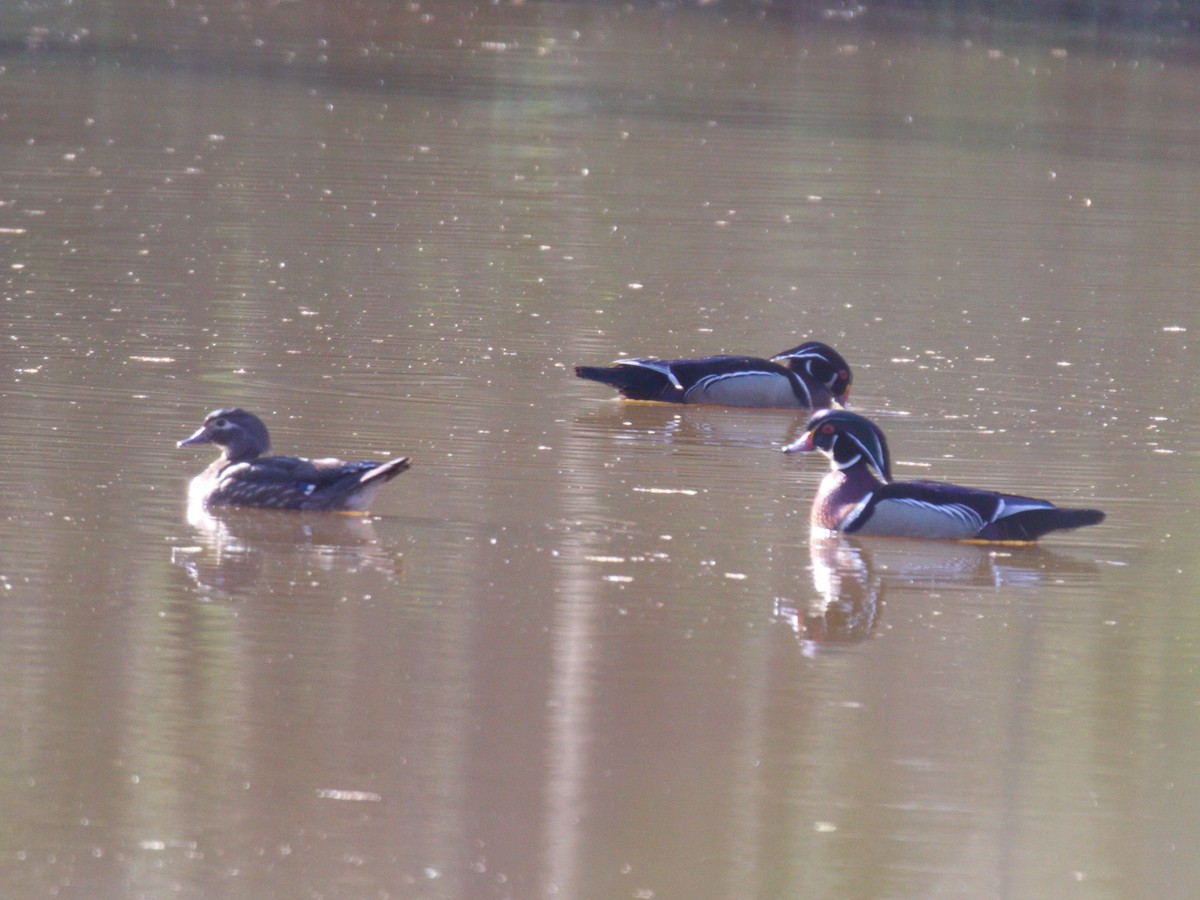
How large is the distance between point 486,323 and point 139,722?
297 inches

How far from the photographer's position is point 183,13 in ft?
144

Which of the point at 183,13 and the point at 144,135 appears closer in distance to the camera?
the point at 144,135

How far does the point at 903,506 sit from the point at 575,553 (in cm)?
136

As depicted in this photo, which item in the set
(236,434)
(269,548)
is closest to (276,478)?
(236,434)

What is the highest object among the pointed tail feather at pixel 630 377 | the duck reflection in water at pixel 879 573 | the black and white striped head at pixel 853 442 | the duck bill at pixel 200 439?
the black and white striped head at pixel 853 442

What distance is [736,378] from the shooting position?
480 inches

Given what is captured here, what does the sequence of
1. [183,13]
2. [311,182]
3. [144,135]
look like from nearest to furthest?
[311,182] < [144,135] < [183,13]

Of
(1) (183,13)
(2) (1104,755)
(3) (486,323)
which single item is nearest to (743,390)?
(3) (486,323)

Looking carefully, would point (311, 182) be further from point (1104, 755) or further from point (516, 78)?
point (1104, 755)

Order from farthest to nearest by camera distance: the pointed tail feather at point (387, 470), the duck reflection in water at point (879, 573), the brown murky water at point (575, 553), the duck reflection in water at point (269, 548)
→ the pointed tail feather at point (387, 470) < the duck reflection in water at point (269, 548) < the duck reflection in water at point (879, 573) < the brown murky water at point (575, 553)

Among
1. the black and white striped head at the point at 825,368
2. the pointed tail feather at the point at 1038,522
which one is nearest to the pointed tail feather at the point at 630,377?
the black and white striped head at the point at 825,368

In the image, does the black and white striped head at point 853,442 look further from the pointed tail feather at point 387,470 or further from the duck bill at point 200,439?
the duck bill at point 200,439

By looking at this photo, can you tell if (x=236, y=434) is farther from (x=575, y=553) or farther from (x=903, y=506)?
(x=903, y=506)

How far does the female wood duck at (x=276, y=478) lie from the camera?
30.5 feet
